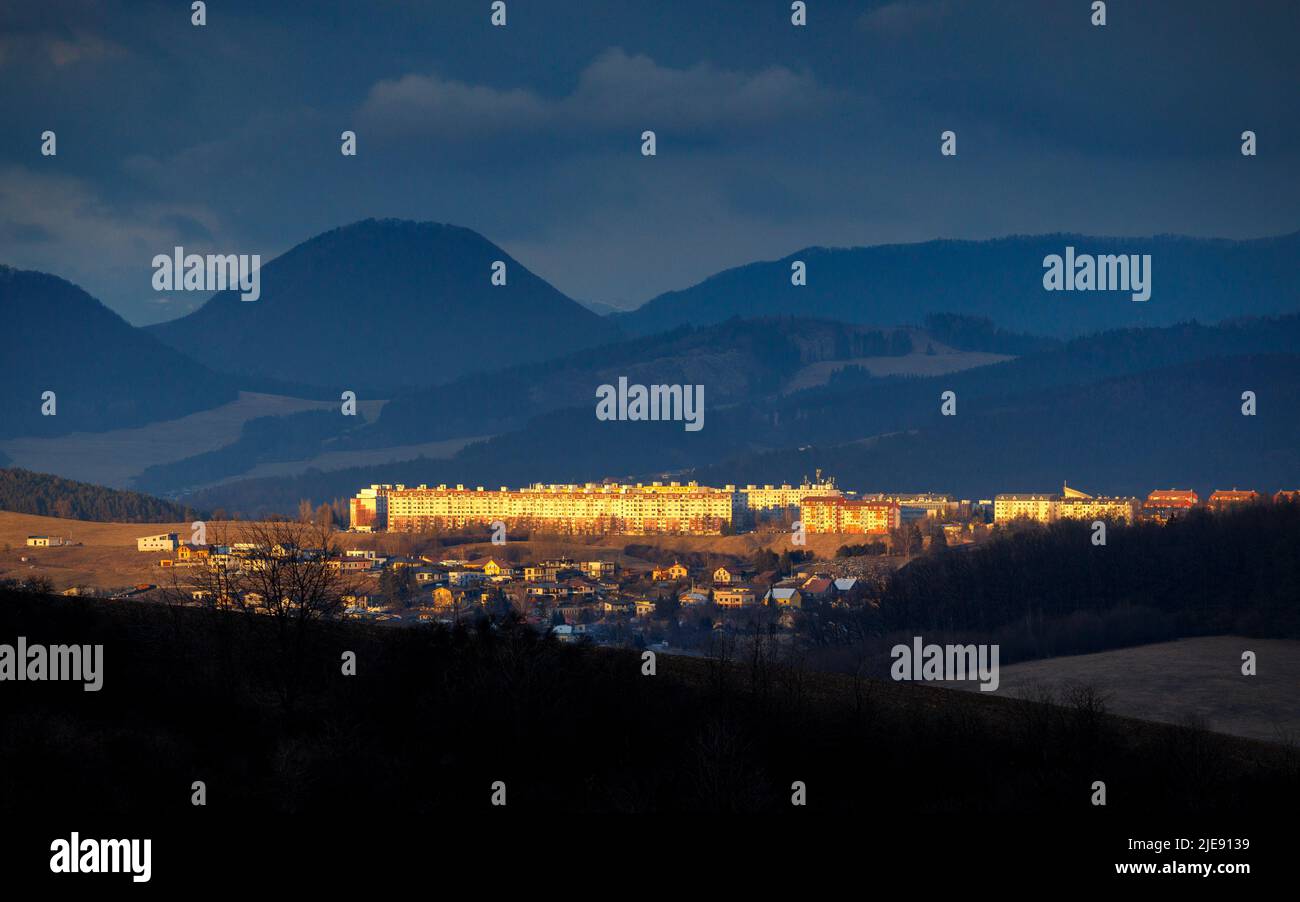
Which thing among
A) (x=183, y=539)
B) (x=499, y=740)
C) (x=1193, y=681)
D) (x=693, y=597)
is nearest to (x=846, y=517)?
(x=693, y=597)

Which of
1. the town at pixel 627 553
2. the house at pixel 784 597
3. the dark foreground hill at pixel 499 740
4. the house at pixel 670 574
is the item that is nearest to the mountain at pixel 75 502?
the town at pixel 627 553

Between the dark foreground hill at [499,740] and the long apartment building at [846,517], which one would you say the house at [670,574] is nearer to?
the long apartment building at [846,517]

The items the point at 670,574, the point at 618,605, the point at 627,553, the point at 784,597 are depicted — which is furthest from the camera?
the point at 627,553

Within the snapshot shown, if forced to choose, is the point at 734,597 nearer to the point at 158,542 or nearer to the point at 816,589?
the point at 816,589

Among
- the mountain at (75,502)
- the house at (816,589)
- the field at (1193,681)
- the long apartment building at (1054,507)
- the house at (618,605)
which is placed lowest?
the field at (1193,681)

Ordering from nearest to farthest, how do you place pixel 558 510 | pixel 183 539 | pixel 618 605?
pixel 618 605 → pixel 183 539 → pixel 558 510
